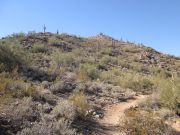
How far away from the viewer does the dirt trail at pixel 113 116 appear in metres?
10.3

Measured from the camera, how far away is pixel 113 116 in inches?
493

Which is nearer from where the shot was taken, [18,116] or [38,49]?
[18,116]

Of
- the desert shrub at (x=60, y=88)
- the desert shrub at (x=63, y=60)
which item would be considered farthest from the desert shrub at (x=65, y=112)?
the desert shrub at (x=63, y=60)

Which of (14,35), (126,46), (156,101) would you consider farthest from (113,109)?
(126,46)

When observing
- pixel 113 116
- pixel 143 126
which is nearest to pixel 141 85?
pixel 113 116

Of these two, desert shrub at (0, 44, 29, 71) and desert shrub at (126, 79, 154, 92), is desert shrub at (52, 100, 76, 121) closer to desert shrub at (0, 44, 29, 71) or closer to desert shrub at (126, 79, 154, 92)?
desert shrub at (0, 44, 29, 71)

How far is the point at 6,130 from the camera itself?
26.8 ft

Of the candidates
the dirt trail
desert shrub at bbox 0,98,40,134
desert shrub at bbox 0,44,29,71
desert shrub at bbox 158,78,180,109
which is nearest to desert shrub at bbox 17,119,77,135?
desert shrub at bbox 0,98,40,134

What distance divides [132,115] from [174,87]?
4056 mm

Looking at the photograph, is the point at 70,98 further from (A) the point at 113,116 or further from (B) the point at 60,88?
(B) the point at 60,88

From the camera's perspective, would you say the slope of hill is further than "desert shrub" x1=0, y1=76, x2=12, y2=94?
No

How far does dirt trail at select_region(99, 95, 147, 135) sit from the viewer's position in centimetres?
1034

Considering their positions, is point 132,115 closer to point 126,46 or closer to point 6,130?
point 6,130

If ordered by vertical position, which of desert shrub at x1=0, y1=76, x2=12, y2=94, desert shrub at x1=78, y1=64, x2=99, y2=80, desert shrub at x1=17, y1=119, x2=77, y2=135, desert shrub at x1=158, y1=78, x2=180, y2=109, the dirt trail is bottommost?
the dirt trail
